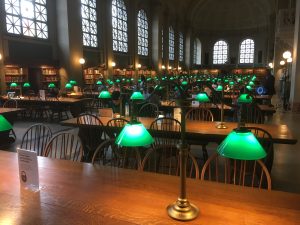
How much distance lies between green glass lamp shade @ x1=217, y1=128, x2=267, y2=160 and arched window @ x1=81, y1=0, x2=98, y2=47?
46.8 ft

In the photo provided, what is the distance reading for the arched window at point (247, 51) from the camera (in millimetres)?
30469

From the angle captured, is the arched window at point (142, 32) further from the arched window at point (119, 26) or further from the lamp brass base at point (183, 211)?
the lamp brass base at point (183, 211)

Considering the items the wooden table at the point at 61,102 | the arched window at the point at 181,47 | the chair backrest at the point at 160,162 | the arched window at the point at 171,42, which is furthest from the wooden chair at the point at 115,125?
the arched window at the point at 181,47

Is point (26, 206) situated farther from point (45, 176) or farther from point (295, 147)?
point (295, 147)

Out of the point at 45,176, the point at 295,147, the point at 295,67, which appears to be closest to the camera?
the point at 45,176

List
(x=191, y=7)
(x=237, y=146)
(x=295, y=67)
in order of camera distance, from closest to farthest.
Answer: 1. (x=237, y=146)
2. (x=295, y=67)
3. (x=191, y=7)

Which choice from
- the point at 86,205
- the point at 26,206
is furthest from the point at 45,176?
the point at 86,205

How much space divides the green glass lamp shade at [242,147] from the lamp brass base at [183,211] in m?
0.44

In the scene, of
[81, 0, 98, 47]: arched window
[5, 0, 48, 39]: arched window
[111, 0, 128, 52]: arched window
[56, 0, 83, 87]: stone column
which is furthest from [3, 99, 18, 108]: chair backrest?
[111, 0, 128, 52]: arched window

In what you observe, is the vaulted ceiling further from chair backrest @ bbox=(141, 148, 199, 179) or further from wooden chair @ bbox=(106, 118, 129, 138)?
chair backrest @ bbox=(141, 148, 199, 179)

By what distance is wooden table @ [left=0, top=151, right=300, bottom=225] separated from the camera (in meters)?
1.46

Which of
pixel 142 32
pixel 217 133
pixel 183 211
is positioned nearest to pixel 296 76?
pixel 217 133

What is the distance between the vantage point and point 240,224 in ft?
4.58

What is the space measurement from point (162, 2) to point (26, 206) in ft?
75.3
